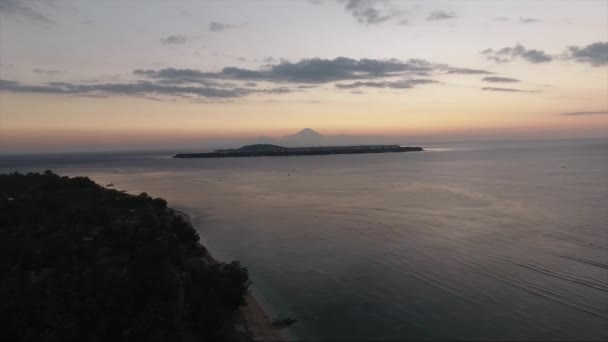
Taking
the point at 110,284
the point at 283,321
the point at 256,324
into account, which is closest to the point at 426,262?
the point at 283,321

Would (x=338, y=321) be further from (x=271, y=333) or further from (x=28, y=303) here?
(x=28, y=303)

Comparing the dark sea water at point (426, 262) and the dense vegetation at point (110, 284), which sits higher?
the dense vegetation at point (110, 284)

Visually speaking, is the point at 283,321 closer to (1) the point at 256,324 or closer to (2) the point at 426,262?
(1) the point at 256,324

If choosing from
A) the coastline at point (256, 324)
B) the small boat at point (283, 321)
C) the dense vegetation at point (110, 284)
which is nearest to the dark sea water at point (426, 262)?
the small boat at point (283, 321)

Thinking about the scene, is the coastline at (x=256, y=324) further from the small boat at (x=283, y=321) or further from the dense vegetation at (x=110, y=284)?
the dense vegetation at (x=110, y=284)

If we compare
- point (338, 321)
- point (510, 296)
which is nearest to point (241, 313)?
point (338, 321)

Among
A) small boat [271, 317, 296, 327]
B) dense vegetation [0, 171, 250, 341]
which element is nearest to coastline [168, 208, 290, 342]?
small boat [271, 317, 296, 327]
